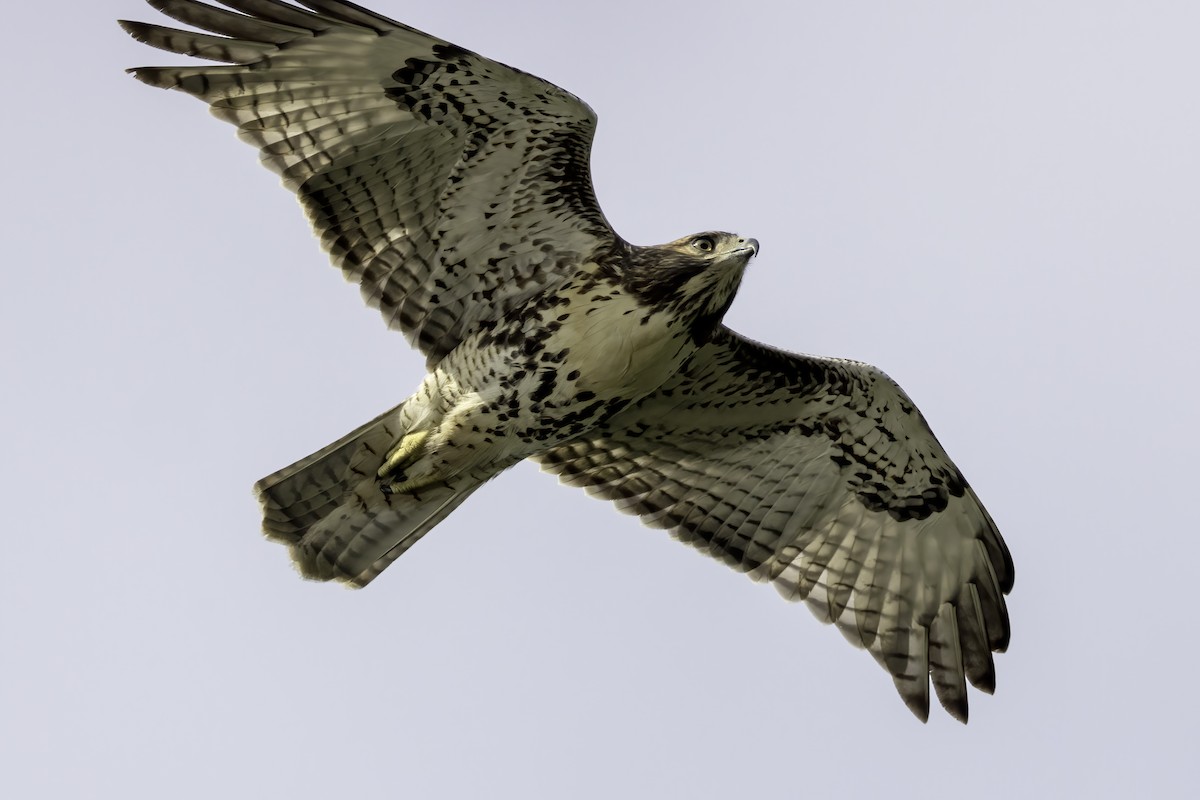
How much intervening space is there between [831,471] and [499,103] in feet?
11.1

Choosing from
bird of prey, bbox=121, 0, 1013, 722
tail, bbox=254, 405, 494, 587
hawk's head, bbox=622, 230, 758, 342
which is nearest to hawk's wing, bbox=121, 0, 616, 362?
bird of prey, bbox=121, 0, 1013, 722

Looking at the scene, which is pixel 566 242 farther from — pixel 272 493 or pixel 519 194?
pixel 272 493

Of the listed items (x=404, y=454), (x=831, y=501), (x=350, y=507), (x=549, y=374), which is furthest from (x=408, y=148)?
(x=831, y=501)

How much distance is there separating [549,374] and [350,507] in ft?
4.82

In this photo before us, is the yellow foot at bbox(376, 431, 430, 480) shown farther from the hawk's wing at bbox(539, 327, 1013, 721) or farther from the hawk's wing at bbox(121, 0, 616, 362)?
the hawk's wing at bbox(539, 327, 1013, 721)

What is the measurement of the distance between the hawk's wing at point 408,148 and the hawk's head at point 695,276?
425 millimetres

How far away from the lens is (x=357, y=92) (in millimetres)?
9438

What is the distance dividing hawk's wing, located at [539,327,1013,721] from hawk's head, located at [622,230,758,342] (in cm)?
121

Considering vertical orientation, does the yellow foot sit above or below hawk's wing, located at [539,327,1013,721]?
above

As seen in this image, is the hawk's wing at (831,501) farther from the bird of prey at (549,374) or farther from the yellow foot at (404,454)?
the yellow foot at (404,454)

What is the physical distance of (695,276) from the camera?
918 cm

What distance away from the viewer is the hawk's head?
9.19 m

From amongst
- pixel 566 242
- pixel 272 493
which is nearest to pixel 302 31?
pixel 566 242

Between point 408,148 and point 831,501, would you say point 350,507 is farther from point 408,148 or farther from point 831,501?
point 831,501
